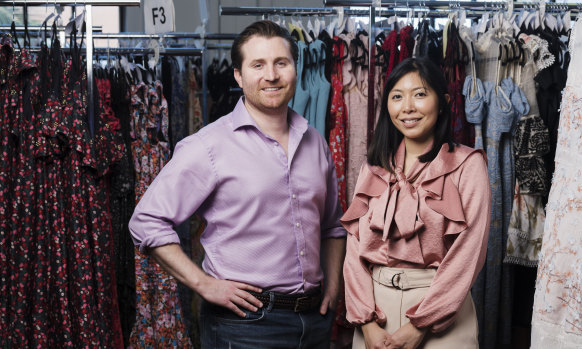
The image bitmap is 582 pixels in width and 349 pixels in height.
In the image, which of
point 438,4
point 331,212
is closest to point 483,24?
point 438,4

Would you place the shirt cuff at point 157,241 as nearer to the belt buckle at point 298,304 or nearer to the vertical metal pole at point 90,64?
the belt buckle at point 298,304

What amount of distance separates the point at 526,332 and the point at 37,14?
14.0 feet

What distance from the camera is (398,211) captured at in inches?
79.3

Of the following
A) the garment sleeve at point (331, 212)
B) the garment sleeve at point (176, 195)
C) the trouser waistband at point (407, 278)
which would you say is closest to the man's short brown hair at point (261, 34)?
the garment sleeve at point (176, 195)

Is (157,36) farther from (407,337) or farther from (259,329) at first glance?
(407,337)

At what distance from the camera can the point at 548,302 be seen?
1.47 meters

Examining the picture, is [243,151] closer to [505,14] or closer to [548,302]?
[548,302]

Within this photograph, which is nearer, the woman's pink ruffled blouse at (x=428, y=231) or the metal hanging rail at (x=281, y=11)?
the woman's pink ruffled blouse at (x=428, y=231)

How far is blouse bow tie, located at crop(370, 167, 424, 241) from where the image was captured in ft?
6.49

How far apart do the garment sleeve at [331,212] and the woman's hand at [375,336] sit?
1.35 ft

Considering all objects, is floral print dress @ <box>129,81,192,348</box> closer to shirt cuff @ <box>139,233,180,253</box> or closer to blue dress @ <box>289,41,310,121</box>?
blue dress @ <box>289,41,310,121</box>

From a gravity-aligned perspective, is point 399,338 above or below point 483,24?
below

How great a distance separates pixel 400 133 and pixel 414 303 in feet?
1.85

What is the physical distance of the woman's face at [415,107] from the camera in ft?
6.77
